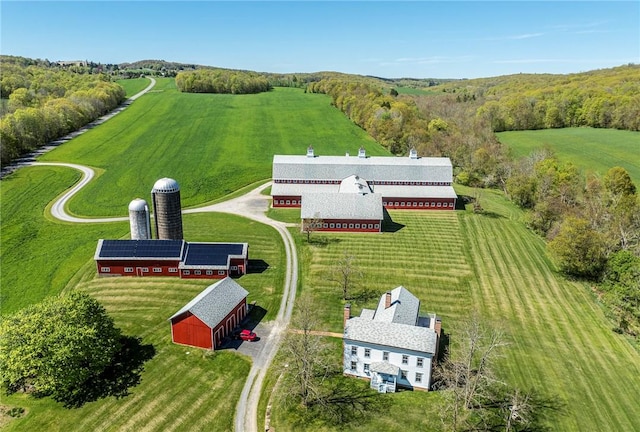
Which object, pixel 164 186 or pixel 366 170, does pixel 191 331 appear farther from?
pixel 366 170

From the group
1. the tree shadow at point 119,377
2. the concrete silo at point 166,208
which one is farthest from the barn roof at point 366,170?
the tree shadow at point 119,377

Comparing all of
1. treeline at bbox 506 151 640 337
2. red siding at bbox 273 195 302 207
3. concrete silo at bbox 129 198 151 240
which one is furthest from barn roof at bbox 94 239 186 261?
treeline at bbox 506 151 640 337

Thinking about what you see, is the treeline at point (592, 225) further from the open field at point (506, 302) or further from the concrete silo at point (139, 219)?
the concrete silo at point (139, 219)

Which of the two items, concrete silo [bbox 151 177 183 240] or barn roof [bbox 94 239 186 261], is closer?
barn roof [bbox 94 239 186 261]

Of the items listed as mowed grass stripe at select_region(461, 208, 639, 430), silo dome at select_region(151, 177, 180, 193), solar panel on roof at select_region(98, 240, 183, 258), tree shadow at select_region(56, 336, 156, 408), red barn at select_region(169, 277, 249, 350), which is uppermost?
silo dome at select_region(151, 177, 180, 193)

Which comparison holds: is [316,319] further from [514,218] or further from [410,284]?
[514,218]

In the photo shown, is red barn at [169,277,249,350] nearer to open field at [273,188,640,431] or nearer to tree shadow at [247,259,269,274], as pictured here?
open field at [273,188,640,431]

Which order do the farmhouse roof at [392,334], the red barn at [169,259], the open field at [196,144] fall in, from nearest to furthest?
the farmhouse roof at [392,334]
the red barn at [169,259]
the open field at [196,144]

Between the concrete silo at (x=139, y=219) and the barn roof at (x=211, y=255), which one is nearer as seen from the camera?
the barn roof at (x=211, y=255)
